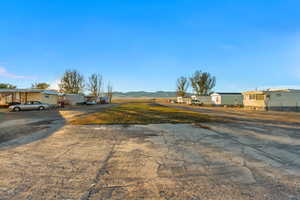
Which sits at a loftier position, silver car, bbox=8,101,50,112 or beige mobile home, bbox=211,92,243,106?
beige mobile home, bbox=211,92,243,106

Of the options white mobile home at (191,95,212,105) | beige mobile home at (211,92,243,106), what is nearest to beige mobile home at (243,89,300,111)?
beige mobile home at (211,92,243,106)

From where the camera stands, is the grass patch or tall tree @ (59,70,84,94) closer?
the grass patch

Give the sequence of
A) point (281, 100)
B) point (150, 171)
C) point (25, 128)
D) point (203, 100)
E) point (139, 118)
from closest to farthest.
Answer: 1. point (150, 171)
2. point (25, 128)
3. point (139, 118)
4. point (281, 100)
5. point (203, 100)

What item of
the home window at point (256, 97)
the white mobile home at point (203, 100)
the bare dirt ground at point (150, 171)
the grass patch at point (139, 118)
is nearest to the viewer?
the bare dirt ground at point (150, 171)

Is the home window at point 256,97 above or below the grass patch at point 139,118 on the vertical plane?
above

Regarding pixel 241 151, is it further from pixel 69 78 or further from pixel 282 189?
pixel 69 78

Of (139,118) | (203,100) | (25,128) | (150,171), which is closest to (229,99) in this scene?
(203,100)

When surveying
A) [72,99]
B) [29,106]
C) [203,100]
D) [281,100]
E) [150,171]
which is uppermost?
[281,100]

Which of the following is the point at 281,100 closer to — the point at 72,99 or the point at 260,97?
the point at 260,97

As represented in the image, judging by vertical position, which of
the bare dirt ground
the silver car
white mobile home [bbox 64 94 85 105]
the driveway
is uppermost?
white mobile home [bbox 64 94 85 105]

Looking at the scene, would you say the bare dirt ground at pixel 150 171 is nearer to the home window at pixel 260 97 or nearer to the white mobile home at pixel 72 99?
the home window at pixel 260 97

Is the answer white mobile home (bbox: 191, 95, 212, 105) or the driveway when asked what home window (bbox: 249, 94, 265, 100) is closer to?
white mobile home (bbox: 191, 95, 212, 105)

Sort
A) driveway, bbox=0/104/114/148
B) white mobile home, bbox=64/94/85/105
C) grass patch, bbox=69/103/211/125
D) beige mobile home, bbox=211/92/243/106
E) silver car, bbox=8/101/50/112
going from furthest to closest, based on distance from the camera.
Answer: beige mobile home, bbox=211/92/243/106 → white mobile home, bbox=64/94/85/105 → silver car, bbox=8/101/50/112 → grass patch, bbox=69/103/211/125 → driveway, bbox=0/104/114/148

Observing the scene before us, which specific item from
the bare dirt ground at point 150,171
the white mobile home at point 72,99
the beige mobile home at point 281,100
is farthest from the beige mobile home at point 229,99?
the white mobile home at point 72,99
